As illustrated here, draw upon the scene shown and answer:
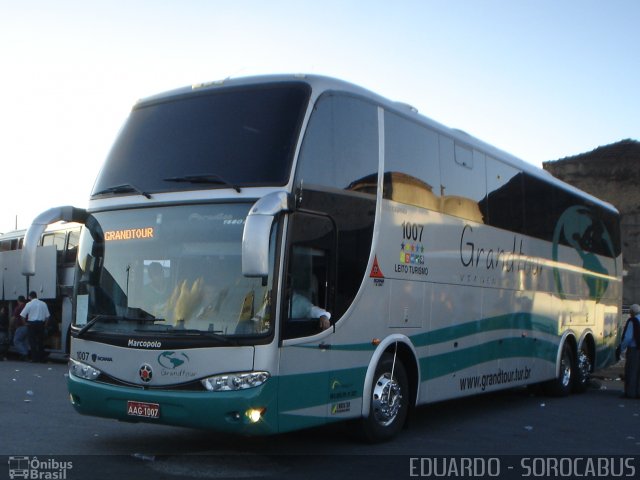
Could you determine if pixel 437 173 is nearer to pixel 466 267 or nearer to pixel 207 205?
pixel 466 267

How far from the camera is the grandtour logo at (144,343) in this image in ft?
26.4

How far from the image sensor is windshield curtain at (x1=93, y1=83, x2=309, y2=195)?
8.24 metres

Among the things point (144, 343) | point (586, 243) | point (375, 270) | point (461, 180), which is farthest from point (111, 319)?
point (586, 243)

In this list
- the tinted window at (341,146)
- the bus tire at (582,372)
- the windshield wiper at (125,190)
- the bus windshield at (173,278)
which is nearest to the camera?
the bus windshield at (173,278)

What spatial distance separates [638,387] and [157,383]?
35.9ft

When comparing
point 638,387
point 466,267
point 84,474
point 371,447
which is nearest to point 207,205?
point 84,474

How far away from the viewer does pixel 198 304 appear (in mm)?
7984

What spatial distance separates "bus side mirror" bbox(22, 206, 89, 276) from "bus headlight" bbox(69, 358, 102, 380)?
1054 mm

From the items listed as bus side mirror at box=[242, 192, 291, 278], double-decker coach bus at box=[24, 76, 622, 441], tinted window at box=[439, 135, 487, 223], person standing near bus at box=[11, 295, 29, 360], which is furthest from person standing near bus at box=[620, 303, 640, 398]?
person standing near bus at box=[11, 295, 29, 360]

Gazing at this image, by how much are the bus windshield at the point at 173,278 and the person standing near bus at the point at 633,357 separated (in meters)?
10.4

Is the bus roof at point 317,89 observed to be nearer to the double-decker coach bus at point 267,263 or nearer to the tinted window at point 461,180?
the double-decker coach bus at point 267,263

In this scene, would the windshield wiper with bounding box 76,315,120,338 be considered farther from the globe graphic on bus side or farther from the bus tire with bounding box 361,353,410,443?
the globe graphic on bus side

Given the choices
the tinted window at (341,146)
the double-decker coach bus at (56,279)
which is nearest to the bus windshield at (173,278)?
the tinted window at (341,146)

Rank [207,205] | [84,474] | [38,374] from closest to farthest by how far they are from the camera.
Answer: [84,474] < [207,205] < [38,374]
